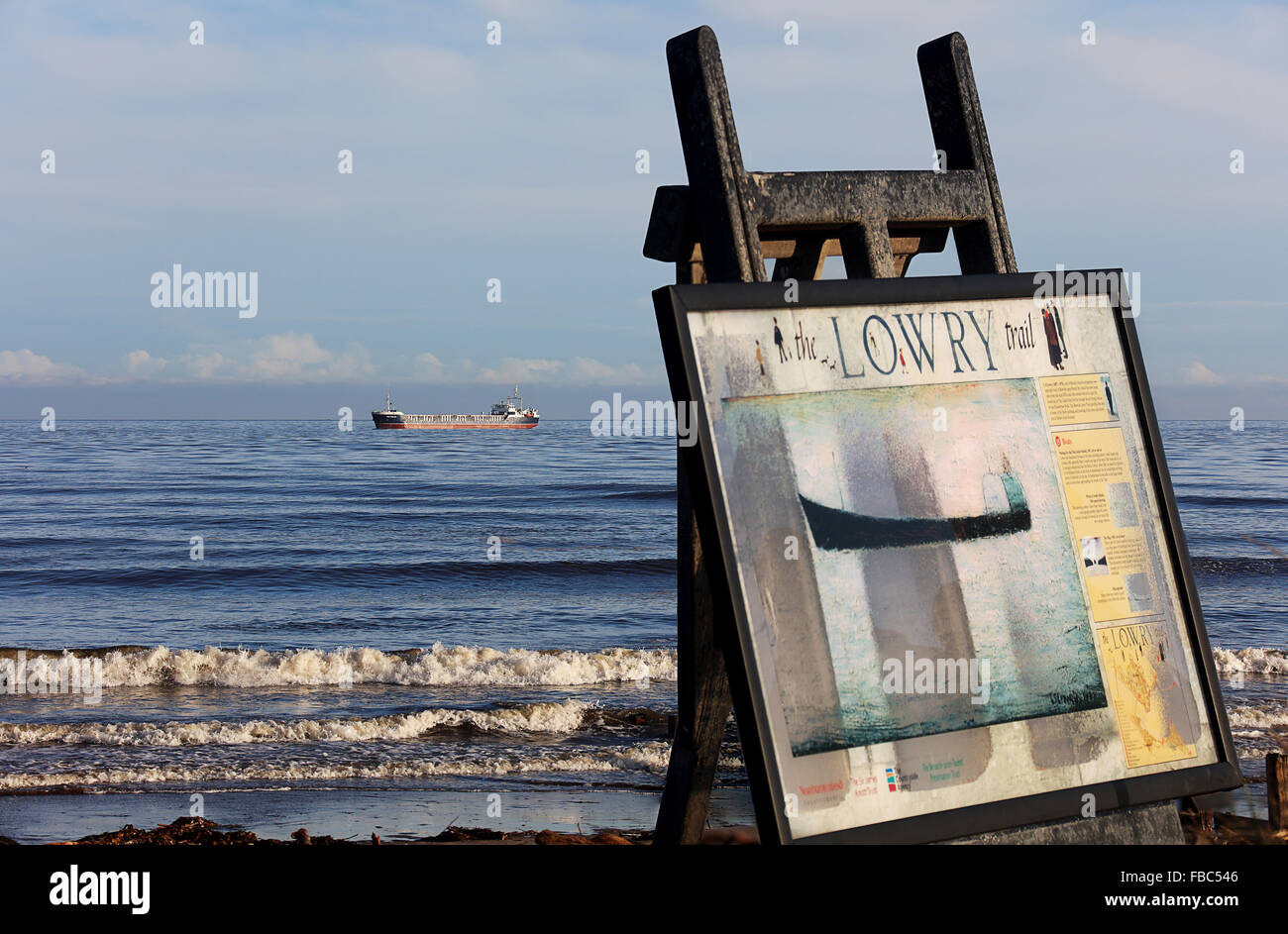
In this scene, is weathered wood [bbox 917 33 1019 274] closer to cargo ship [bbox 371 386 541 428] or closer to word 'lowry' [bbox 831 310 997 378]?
word 'lowry' [bbox 831 310 997 378]

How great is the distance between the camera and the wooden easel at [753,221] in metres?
2.47

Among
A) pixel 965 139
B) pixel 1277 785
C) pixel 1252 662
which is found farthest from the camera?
pixel 1252 662

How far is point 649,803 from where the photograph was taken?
5.87 metres

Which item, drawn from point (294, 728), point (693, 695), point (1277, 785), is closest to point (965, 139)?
point (693, 695)

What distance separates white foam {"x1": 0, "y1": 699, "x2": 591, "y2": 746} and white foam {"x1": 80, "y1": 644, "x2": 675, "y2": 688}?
65.8 inches

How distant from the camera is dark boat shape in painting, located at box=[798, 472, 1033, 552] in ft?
6.99

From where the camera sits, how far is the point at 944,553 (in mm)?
2252

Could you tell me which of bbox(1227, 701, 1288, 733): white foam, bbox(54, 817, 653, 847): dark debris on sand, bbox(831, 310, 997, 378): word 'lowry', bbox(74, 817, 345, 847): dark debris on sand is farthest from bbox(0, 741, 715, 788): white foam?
bbox(831, 310, 997, 378): word 'lowry'

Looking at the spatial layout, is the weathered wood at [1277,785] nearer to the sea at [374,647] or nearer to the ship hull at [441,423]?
the sea at [374,647]

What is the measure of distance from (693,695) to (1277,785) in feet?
7.96

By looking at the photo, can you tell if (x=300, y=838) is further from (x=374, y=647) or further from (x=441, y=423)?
(x=441, y=423)
